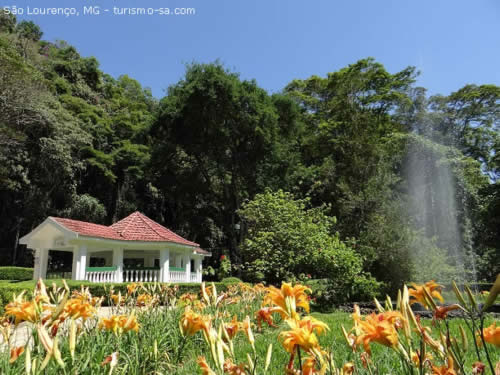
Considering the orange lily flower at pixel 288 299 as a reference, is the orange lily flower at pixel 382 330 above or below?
below

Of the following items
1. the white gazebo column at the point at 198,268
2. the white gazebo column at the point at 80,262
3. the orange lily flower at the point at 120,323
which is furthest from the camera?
the white gazebo column at the point at 198,268

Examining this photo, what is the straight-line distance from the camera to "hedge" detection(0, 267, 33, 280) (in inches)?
660

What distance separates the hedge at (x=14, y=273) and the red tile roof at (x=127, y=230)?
626 cm

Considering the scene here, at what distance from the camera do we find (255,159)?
21.1 metres

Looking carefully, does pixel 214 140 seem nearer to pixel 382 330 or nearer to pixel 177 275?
pixel 177 275

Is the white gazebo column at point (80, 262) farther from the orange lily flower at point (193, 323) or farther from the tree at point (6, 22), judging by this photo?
the tree at point (6, 22)

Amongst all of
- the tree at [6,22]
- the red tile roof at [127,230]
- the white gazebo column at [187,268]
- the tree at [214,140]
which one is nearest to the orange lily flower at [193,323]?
the red tile roof at [127,230]

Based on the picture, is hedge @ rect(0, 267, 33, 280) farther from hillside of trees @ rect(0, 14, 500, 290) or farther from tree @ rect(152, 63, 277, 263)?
tree @ rect(152, 63, 277, 263)

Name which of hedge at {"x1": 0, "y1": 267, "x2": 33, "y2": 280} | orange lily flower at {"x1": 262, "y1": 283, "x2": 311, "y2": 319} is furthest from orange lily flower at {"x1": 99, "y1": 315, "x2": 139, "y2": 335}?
hedge at {"x1": 0, "y1": 267, "x2": 33, "y2": 280}

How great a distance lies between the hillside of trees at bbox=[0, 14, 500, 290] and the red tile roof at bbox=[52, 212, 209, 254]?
12.3ft

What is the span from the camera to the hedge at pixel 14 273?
55.0ft

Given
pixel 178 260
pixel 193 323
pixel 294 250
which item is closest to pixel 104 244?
pixel 178 260

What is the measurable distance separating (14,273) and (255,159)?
1414 cm

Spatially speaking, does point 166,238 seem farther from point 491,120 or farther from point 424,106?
point 491,120
